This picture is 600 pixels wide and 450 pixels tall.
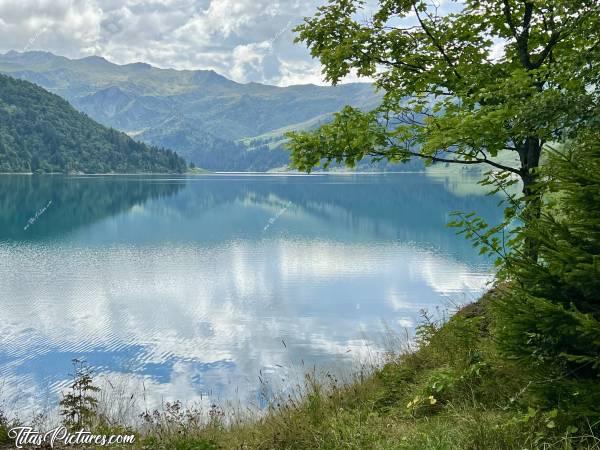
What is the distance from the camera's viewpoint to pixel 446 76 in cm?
1268

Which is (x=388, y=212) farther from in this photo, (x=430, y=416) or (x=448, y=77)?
(x=430, y=416)

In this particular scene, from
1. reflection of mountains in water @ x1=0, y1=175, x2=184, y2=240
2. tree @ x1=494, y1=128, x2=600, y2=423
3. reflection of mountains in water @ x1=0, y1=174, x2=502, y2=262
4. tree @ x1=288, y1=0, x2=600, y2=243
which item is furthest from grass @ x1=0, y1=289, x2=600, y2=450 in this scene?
reflection of mountains in water @ x1=0, y1=175, x2=184, y2=240

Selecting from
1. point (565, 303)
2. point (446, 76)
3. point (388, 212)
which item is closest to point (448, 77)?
point (446, 76)

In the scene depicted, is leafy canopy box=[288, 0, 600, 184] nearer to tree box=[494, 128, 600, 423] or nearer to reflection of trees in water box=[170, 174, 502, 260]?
tree box=[494, 128, 600, 423]

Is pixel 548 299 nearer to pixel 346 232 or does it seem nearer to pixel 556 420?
pixel 556 420

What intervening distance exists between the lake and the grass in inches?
369

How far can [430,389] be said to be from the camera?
10.4 metres

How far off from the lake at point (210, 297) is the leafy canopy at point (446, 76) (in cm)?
1289

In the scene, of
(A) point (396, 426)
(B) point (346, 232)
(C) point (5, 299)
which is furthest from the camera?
(B) point (346, 232)

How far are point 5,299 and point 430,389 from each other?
121ft

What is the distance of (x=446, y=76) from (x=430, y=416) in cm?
808

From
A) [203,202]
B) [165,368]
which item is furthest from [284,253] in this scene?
Answer: [203,202]

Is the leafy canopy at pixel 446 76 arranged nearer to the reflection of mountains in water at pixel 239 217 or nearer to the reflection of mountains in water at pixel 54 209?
the reflection of mountains in water at pixel 239 217

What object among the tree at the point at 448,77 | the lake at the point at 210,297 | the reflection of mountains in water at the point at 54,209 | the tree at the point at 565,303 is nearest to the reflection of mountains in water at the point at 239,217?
the reflection of mountains in water at the point at 54,209
